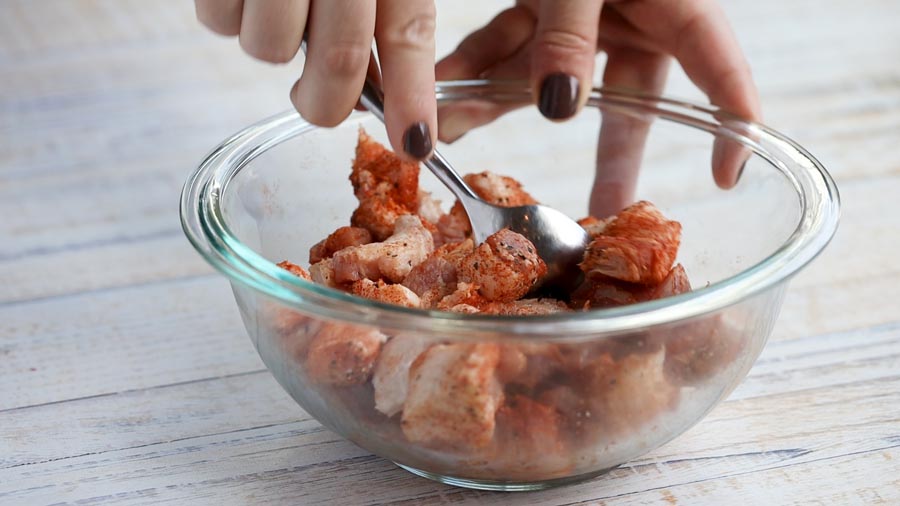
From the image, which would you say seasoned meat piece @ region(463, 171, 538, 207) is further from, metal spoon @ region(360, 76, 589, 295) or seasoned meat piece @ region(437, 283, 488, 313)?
seasoned meat piece @ region(437, 283, 488, 313)

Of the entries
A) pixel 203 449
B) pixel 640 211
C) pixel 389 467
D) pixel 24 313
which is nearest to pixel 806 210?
pixel 640 211

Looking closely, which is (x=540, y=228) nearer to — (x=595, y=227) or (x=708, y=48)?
(x=595, y=227)

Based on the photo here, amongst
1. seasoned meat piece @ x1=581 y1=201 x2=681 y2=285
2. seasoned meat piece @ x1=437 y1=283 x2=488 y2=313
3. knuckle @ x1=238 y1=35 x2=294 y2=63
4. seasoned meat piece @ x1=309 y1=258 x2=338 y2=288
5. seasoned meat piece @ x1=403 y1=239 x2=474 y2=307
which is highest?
knuckle @ x1=238 y1=35 x2=294 y2=63

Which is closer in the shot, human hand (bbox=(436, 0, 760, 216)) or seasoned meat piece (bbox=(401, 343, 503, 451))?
seasoned meat piece (bbox=(401, 343, 503, 451))

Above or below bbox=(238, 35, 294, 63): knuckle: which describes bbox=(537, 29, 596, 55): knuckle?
above

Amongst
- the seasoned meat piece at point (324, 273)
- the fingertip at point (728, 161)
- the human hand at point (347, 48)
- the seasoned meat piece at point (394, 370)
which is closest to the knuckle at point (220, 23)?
the human hand at point (347, 48)

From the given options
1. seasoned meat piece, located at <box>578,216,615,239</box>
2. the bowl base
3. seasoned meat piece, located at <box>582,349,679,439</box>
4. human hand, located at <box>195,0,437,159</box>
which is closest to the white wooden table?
the bowl base
